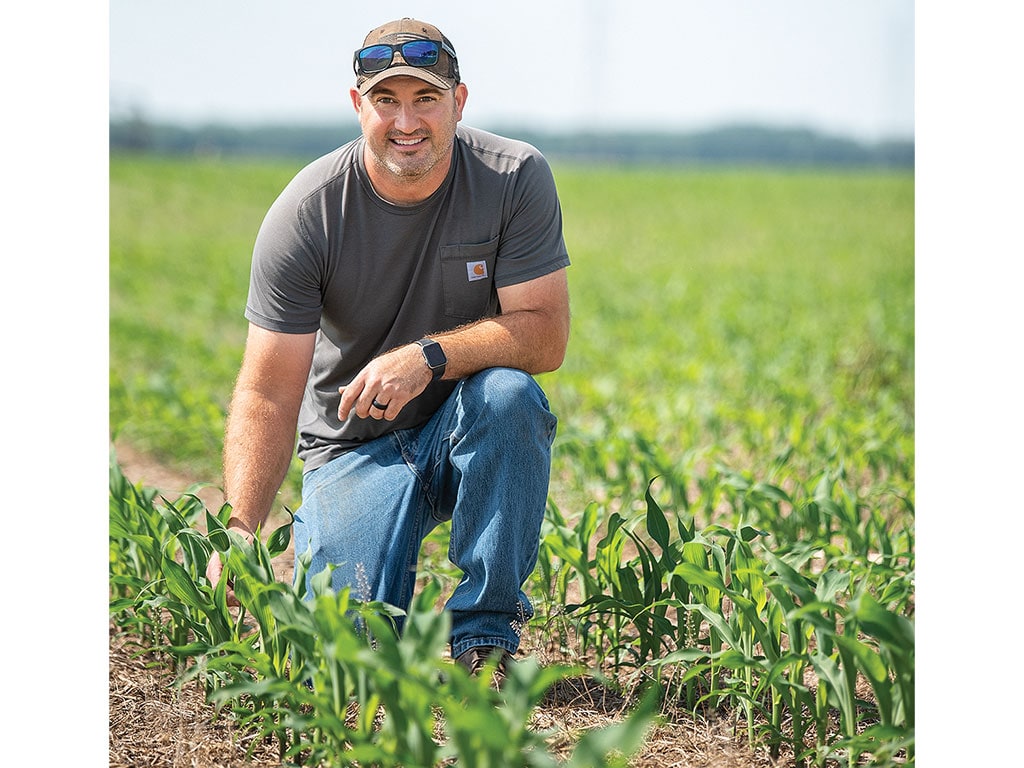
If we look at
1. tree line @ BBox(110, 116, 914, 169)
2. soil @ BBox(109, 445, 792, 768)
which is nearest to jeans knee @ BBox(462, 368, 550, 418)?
Result: soil @ BBox(109, 445, 792, 768)

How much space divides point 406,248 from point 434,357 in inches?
14.1

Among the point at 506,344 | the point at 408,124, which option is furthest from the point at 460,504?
the point at 408,124

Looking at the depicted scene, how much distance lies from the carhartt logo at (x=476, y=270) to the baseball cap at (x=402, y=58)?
40cm

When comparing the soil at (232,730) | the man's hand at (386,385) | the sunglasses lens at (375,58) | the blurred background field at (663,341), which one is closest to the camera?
the soil at (232,730)

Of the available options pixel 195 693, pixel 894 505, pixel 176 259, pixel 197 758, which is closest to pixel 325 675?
pixel 197 758

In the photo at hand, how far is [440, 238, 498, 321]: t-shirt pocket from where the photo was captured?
256cm

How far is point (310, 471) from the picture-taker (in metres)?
2.68

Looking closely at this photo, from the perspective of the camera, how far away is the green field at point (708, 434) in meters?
2.15

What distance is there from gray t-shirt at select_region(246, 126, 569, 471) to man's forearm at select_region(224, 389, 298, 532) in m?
0.20

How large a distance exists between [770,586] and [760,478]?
102 inches

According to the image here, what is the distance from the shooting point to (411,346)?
2.34 m

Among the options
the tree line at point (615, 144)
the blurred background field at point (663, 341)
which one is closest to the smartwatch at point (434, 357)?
the blurred background field at point (663, 341)

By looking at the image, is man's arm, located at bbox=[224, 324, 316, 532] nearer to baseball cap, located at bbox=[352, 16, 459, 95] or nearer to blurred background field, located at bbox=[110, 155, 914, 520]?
baseball cap, located at bbox=[352, 16, 459, 95]

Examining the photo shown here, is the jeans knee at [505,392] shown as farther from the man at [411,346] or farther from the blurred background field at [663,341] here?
the blurred background field at [663,341]
